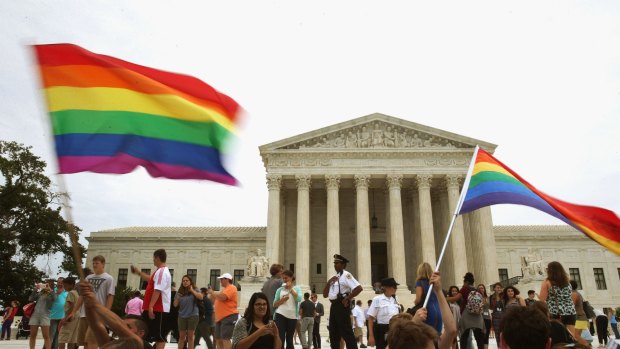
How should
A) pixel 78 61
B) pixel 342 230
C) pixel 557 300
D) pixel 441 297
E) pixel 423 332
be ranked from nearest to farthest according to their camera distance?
pixel 423 332 → pixel 441 297 → pixel 78 61 → pixel 557 300 → pixel 342 230

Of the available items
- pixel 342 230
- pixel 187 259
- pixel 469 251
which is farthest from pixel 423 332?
pixel 187 259

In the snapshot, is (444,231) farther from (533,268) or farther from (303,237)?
(303,237)

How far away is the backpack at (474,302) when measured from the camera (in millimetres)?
10445

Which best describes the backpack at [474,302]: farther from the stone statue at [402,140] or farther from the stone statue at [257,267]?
the stone statue at [402,140]

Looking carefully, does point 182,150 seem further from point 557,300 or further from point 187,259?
point 187,259

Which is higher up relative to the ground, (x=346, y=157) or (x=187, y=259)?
(x=346, y=157)

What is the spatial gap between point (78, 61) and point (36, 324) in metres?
8.65

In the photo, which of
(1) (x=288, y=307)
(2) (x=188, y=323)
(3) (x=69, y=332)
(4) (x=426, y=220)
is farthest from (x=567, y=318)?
(4) (x=426, y=220)

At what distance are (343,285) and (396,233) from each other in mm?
28808

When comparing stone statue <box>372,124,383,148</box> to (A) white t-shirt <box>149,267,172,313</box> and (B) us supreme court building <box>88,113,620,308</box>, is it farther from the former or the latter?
(A) white t-shirt <box>149,267,172,313</box>

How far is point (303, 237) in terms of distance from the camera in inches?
1489

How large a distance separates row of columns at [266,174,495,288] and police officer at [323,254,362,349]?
2691 cm

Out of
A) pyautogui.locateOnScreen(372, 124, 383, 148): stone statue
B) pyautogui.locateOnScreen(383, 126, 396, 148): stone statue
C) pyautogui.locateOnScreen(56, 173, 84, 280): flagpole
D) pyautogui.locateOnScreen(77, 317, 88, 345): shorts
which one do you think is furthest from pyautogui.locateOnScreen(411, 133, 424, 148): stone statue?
pyautogui.locateOnScreen(56, 173, 84, 280): flagpole

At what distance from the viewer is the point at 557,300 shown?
879cm
